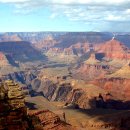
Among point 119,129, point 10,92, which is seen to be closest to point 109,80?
point 119,129

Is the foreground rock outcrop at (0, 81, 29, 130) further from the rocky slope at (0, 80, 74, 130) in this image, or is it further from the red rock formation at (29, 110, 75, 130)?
the red rock formation at (29, 110, 75, 130)

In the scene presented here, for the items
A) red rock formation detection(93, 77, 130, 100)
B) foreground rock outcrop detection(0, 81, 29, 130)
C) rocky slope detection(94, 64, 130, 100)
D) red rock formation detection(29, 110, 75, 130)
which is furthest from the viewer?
rocky slope detection(94, 64, 130, 100)

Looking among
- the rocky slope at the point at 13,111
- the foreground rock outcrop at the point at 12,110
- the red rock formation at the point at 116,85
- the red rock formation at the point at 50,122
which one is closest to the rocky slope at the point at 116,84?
the red rock formation at the point at 116,85

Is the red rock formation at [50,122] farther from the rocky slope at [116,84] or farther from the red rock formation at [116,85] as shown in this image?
the rocky slope at [116,84]

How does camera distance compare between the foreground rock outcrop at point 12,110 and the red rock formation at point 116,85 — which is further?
the red rock formation at point 116,85

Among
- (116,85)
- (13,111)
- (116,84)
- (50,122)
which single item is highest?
(13,111)

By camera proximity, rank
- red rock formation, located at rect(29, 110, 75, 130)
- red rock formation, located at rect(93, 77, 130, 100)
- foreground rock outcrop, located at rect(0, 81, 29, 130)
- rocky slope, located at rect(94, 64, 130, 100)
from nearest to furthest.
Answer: foreground rock outcrop, located at rect(0, 81, 29, 130)
red rock formation, located at rect(29, 110, 75, 130)
red rock formation, located at rect(93, 77, 130, 100)
rocky slope, located at rect(94, 64, 130, 100)

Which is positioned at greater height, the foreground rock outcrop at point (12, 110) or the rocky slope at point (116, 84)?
the foreground rock outcrop at point (12, 110)

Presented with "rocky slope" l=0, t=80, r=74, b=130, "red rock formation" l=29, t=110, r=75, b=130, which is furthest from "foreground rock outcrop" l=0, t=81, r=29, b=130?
"red rock formation" l=29, t=110, r=75, b=130

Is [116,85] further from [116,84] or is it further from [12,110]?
[12,110]

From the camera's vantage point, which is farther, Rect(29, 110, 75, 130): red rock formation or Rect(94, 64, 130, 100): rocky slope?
Rect(94, 64, 130, 100): rocky slope

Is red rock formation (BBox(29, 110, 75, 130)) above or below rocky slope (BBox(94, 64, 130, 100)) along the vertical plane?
above

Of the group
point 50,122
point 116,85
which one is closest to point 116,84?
point 116,85
